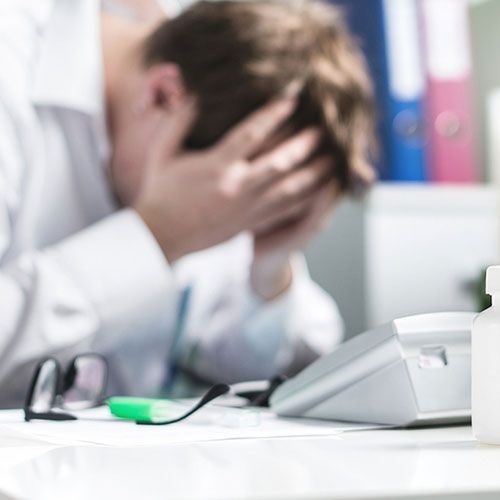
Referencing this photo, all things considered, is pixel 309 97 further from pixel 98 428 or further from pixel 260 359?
pixel 98 428

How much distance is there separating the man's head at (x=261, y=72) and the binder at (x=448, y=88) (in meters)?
0.69

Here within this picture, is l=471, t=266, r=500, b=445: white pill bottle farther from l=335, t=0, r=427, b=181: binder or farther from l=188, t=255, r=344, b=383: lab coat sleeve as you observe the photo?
l=335, t=0, r=427, b=181: binder

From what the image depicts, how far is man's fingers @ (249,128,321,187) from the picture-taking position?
4.19 ft

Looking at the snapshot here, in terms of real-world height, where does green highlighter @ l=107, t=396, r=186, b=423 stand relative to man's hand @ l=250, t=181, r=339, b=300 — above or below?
above

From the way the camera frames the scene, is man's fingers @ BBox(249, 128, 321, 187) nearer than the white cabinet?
Yes

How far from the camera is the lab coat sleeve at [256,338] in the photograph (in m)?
1.53

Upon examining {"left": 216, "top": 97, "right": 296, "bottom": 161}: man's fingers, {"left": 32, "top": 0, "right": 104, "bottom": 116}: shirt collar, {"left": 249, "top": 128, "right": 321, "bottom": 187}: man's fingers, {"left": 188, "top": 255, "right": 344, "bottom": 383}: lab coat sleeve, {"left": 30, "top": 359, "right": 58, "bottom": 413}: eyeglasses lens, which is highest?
{"left": 32, "top": 0, "right": 104, "bottom": 116}: shirt collar

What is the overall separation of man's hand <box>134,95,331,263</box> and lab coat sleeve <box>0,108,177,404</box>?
0.25 ft

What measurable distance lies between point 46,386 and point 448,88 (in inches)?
62.9

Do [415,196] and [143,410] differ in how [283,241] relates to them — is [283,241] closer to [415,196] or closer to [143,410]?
[415,196]

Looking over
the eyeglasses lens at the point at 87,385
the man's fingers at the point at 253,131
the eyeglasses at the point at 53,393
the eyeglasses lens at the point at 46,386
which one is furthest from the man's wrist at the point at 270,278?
the eyeglasses lens at the point at 46,386

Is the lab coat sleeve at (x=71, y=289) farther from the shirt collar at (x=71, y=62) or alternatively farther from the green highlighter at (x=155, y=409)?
the green highlighter at (x=155, y=409)

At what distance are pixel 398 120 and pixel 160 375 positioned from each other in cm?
92

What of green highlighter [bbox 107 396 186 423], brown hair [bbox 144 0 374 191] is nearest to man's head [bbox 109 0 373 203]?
brown hair [bbox 144 0 374 191]
